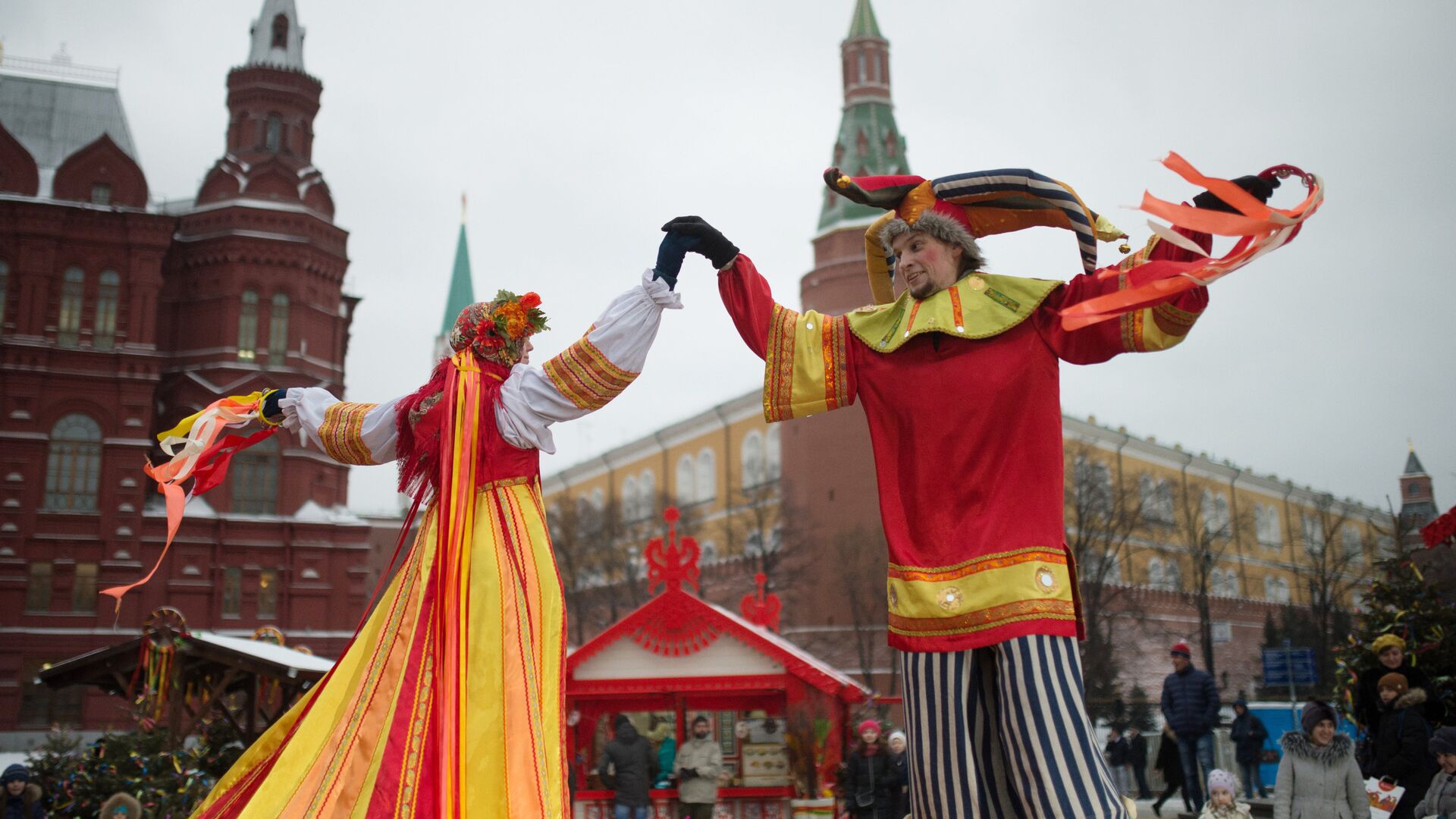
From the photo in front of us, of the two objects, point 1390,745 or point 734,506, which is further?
point 734,506

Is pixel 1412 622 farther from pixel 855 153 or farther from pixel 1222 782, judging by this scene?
pixel 855 153

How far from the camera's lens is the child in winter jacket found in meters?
6.97

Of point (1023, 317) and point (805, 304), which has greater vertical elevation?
point (805, 304)

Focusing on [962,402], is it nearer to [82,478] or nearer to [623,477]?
[82,478]

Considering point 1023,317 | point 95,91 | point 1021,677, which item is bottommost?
point 1021,677

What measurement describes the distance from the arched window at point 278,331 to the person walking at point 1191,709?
33405 millimetres

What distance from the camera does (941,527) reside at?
345 cm

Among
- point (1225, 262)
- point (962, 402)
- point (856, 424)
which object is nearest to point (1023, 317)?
point (962, 402)

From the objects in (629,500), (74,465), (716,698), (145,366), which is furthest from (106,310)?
(716,698)

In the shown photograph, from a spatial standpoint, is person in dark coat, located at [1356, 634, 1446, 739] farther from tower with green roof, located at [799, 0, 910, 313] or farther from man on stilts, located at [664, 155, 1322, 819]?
tower with green roof, located at [799, 0, 910, 313]

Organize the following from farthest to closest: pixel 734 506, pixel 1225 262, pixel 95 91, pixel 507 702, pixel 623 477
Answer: pixel 623 477
pixel 734 506
pixel 95 91
pixel 507 702
pixel 1225 262

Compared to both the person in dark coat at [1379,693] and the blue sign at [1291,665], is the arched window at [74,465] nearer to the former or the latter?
the blue sign at [1291,665]

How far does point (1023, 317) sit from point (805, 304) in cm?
4917

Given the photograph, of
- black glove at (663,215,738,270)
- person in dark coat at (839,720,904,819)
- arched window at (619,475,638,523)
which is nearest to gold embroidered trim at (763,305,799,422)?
black glove at (663,215,738,270)
